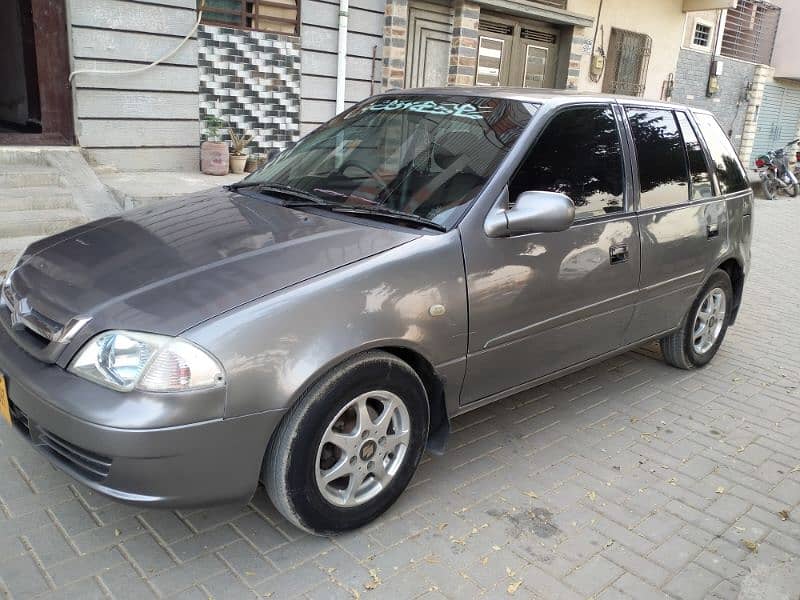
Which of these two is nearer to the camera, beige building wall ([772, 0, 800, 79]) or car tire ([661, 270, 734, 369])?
car tire ([661, 270, 734, 369])

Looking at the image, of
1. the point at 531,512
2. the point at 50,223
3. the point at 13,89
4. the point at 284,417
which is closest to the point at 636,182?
the point at 531,512

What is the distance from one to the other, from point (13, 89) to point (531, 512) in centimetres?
921

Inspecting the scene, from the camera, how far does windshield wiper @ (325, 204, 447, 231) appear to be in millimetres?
2943

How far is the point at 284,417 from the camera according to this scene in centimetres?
242

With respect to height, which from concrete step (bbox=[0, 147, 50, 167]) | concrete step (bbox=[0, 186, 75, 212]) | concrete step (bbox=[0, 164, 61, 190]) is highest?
concrete step (bbox=[0, 147, 50, 167])

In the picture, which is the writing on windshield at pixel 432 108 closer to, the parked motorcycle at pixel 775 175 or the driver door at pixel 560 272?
the driver door at pixel 560 272

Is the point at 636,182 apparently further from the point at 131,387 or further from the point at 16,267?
the point at 16,267

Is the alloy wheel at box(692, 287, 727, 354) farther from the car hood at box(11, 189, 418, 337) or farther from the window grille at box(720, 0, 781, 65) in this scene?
the window grille at box(720, 0, 781, 65)

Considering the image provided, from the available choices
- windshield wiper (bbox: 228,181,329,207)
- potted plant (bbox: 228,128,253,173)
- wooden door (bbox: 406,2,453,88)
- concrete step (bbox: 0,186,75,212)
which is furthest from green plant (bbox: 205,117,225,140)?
windshield wiper (bbox: 228,181,329,207)

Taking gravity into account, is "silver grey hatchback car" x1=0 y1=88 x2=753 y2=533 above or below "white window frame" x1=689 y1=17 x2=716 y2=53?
below

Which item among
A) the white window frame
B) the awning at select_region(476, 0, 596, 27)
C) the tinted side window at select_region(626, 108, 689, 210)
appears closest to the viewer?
the tinted side window at select_region(626, 108, 689, 210)

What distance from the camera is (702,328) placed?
479 centimetres

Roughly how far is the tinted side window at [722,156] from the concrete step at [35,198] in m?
5.33

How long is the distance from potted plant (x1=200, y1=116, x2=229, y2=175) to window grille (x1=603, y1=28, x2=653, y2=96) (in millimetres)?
8144
